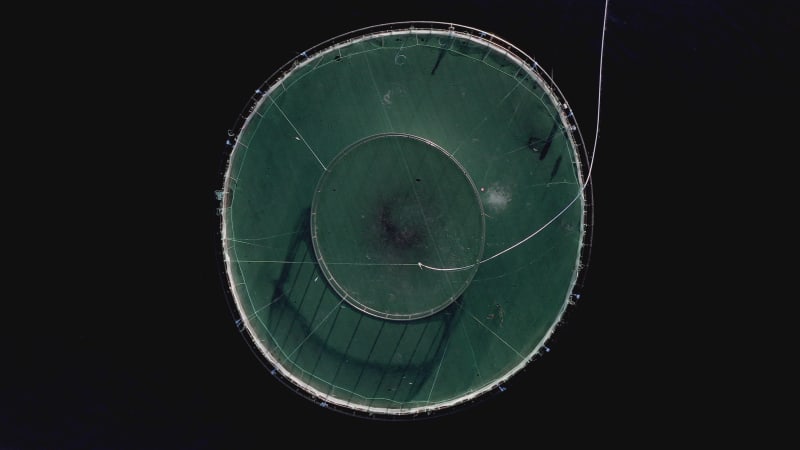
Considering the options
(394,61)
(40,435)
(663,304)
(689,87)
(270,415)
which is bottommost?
(40,435)

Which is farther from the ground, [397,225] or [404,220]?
[404,220]

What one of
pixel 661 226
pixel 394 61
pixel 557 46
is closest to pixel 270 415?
pixel 394 61

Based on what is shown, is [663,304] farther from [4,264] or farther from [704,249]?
[4,264]
